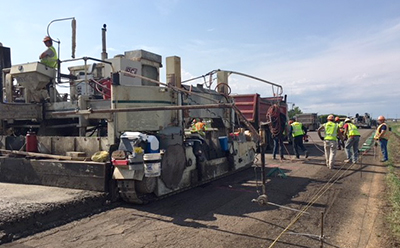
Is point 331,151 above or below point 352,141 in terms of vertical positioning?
below

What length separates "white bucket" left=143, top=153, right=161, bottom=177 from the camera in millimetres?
5172

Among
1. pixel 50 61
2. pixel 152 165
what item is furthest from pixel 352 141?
pixel 50 61

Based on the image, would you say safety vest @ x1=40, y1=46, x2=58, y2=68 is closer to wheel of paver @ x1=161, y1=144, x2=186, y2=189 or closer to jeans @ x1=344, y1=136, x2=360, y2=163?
wheel of paver @ x1=161, y1=144, x2=186, y2=189

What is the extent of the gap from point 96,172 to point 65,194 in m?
0.64

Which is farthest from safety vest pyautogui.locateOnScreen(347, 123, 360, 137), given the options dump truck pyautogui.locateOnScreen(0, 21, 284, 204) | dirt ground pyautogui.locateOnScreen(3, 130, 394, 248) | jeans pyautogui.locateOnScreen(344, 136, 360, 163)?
dump truck pyautogui.locateOnScreen(0, 21, 284, 204)

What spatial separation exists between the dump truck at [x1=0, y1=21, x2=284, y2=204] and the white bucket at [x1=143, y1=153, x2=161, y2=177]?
15 mm

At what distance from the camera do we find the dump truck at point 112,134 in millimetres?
5332

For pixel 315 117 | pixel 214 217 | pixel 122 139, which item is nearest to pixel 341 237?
pixel 214 217

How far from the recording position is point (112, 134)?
566 cm

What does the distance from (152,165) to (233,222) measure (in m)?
1.49

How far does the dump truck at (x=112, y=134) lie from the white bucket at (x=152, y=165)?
0.05 feet

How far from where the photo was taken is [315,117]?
31234 mm

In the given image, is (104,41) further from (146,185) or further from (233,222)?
(233,222)

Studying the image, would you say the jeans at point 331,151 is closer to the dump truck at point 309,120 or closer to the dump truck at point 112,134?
the dump truck at point 112,134
